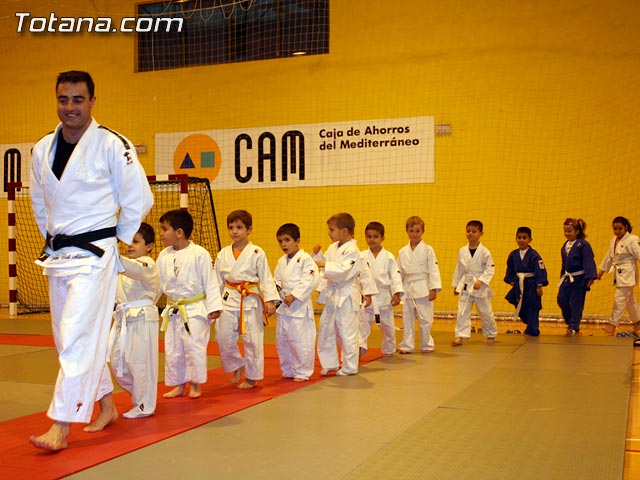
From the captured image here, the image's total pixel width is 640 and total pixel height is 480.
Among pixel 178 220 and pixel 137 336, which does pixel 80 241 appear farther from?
pixel 178 220

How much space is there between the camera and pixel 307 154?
1205 centimetres

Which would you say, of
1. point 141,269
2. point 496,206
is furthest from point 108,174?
point 496,206

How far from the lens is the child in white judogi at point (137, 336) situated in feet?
14.6

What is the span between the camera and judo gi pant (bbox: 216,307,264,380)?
5523 millimetres

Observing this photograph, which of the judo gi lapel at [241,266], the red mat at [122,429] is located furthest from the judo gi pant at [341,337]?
the judo gi lapel at [241,266]

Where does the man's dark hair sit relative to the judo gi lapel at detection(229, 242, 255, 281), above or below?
above

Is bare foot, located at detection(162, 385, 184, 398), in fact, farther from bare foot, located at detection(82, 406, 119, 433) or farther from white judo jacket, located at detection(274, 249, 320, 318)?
white judo jacket, located at detection(274, 249, 320, 318)

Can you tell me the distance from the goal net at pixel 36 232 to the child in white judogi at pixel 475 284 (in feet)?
14.5

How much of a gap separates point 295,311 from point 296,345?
0.27m

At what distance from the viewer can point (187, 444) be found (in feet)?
12.4

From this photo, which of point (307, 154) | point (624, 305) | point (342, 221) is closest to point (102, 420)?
point (342, 221)

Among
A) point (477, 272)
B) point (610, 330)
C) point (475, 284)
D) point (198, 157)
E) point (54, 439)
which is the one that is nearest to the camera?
point (54, 439)

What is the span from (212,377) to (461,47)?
7.20m

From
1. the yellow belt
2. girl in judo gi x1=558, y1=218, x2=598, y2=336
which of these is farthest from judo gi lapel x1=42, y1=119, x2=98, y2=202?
girl in judo gi x1=558, y1=218, x2=598, y2=336
